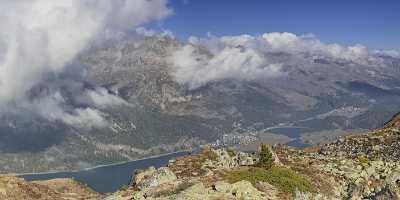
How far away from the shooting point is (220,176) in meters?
55.9

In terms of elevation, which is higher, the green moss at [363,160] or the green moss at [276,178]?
the green moss at [276,178]

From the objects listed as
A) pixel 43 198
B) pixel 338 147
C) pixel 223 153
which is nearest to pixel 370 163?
pixel 223 153

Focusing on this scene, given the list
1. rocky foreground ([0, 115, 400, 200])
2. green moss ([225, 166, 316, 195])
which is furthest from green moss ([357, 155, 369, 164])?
green moss ([225, 166, 316, 195])

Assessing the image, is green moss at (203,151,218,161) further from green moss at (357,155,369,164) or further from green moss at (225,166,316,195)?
green moss at (225,166,316,195)

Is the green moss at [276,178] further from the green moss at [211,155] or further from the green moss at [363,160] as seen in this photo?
the green moss at [363,160]

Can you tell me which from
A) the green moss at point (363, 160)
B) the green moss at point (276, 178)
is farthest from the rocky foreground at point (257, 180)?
the green moss at point (363, 160)

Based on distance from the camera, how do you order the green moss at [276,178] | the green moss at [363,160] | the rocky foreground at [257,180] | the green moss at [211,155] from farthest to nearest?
the green moss at [363,160]
the green moss at [211,155]
the green moss at [276,178]
the rocky foreground at [257,180]

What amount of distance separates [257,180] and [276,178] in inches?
89.7

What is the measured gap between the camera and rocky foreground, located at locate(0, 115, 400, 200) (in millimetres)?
47531

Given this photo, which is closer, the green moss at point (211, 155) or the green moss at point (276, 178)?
the green moss at point (276, 178)

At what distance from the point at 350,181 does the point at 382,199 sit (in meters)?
25.1

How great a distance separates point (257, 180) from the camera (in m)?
53.5

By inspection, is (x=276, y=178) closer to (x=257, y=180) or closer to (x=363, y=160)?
(x=257, y=180)

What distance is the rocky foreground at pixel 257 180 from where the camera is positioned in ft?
156
